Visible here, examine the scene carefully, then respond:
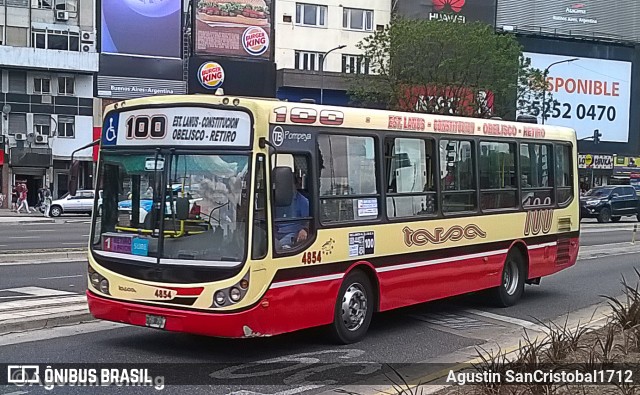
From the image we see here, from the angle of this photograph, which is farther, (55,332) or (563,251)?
(563,251)

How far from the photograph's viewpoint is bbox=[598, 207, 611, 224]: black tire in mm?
42719

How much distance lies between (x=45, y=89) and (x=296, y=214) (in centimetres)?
4859

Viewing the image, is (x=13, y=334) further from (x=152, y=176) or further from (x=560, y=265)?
(x=560, y=265)

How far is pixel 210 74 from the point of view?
5525cm

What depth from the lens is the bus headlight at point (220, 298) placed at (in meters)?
8.79

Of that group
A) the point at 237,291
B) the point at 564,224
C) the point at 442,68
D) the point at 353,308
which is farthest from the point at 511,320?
the point at 442,68

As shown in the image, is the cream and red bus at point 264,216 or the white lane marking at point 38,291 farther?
the white lane marking at point 38,291

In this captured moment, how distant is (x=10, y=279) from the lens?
49.6ft

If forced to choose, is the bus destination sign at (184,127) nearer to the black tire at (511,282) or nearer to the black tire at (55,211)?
the black tire at (511,282)

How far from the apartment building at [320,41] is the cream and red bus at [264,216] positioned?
152ft

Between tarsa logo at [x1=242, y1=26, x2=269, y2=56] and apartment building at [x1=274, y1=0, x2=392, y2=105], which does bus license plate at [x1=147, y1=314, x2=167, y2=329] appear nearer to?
tarsa logo at [x1=242, y1=26, x2=269, y2=56]

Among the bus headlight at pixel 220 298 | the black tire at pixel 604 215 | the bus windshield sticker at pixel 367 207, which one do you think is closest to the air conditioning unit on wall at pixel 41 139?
the black tire at pixel 604 215

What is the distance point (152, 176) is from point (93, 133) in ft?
158

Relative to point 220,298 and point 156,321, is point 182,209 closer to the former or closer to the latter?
point 220,298
